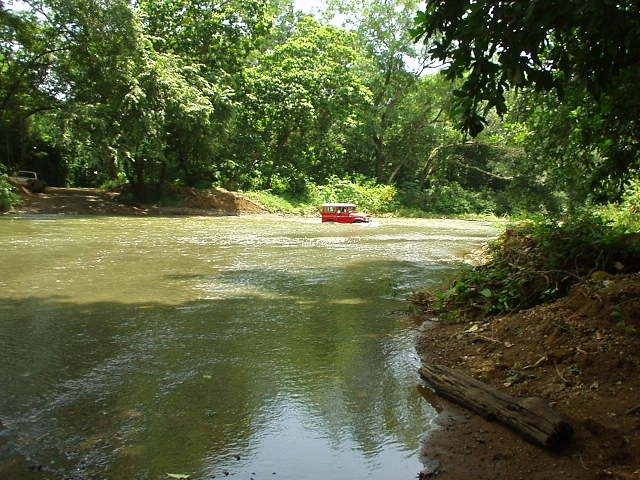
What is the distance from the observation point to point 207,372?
5.42 meters

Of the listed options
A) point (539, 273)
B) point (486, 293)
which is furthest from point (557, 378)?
point (539, 273)

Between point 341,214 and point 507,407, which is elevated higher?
point 341,214

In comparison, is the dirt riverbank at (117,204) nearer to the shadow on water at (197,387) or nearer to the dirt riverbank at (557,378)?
the shadow on water at (197,387)

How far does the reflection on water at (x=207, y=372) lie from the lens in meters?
3.80

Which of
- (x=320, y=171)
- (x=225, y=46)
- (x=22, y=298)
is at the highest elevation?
(x=225, y=46)

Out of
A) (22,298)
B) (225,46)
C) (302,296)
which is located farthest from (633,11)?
(225,46)

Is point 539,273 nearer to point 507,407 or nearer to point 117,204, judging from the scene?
point 507,407

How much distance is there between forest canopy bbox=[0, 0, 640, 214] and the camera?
25.8 metres

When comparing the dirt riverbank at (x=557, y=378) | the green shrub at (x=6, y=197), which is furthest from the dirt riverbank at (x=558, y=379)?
the green shrub at (x=6, y=197)

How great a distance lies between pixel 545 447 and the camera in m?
3.72

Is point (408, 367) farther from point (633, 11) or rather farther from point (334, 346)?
point (633, 11)

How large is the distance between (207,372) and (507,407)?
2.86 metres

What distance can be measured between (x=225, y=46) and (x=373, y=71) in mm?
13027

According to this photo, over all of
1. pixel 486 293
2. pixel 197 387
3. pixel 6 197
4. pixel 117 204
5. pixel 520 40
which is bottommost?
pixel 197 387
